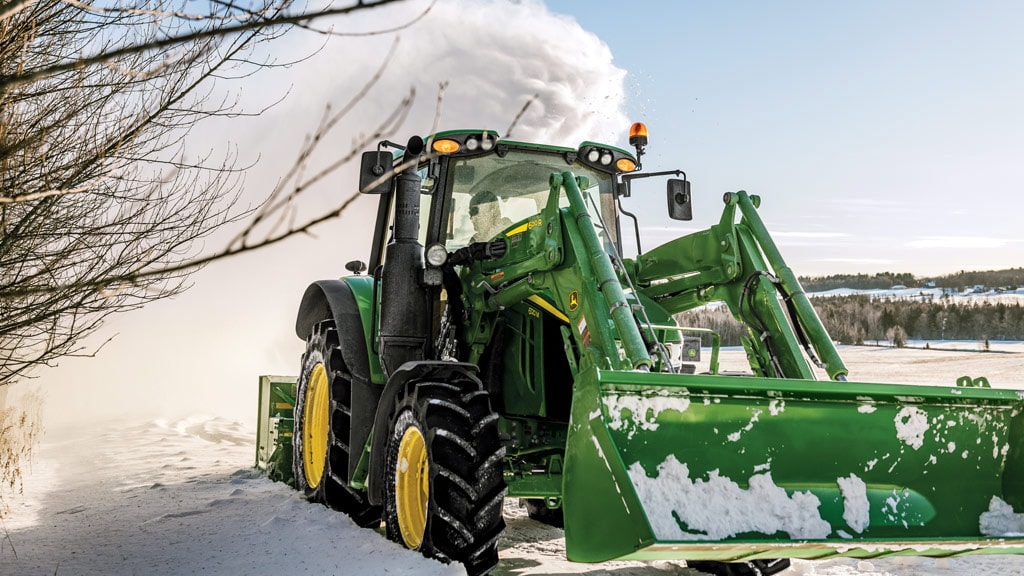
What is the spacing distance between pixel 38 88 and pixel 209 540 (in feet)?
9.93

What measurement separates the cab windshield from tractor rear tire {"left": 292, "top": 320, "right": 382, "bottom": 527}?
137 centimetres

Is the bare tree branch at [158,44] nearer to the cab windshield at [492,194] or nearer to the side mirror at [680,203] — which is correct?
the cab windshield at [492,194]

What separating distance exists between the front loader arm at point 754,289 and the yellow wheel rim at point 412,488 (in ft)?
6.08

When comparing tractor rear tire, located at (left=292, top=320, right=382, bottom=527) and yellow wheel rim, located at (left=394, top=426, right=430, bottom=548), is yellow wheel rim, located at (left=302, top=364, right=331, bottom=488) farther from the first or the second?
yellow wheel rim, located at (left=394, top=426, right=430, bottom=548)

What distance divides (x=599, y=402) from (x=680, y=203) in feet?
9.62

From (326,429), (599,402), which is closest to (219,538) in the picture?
(326,429)

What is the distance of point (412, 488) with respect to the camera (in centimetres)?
526

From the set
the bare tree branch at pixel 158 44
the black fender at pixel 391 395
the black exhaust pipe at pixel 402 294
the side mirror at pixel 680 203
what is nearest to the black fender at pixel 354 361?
the black exhaust pipe at pixel 402 294

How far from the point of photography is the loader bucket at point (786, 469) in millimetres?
3709

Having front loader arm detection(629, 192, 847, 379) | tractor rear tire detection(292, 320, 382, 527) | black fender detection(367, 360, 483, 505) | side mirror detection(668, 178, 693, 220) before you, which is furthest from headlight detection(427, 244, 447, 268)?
side mirror detection(668, 178, 693, 220)

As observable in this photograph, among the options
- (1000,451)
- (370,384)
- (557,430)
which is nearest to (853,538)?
(1000,451)

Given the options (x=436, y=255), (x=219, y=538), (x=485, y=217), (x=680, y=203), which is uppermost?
(x=680, y=203)

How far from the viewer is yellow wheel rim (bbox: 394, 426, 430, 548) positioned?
204 inches

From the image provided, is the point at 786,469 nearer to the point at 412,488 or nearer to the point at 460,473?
the point at 460,473
